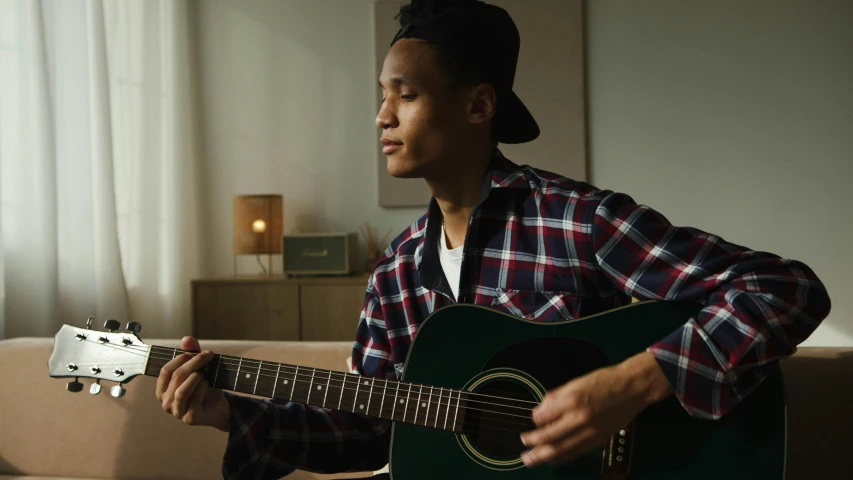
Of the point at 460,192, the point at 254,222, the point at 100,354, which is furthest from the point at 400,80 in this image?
the point at 254,222

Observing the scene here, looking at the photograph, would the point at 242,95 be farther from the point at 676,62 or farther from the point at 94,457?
the point at 94,457

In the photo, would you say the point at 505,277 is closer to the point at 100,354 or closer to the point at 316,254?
the point at 100,354

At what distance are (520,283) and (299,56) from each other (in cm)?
341

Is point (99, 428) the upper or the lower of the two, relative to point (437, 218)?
lower

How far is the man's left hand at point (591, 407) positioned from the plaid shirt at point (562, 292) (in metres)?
0.03

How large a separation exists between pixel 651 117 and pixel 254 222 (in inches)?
90.7

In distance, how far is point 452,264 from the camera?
1.35 metres

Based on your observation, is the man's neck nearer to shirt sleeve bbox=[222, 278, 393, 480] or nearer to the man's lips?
the man's lips

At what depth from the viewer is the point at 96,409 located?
1.78 meters

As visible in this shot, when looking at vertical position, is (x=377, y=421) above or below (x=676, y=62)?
below

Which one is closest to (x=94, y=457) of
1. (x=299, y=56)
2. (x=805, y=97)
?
(x=299, y=56)

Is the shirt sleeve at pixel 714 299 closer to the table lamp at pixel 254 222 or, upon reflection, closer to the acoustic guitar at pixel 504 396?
the acoustic guitar at pixel 504 396

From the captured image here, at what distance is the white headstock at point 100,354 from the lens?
1227 mm

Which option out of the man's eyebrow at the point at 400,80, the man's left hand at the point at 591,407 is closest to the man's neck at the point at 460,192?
the man's eyebrow at the point at 400,80
